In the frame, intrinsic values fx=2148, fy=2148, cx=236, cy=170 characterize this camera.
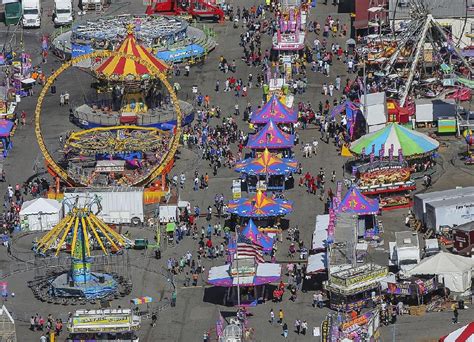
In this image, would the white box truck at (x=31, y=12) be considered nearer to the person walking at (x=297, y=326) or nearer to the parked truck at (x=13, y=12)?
the parked truck at (x=13, y=12)

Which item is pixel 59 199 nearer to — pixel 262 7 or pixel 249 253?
pixel 249 253

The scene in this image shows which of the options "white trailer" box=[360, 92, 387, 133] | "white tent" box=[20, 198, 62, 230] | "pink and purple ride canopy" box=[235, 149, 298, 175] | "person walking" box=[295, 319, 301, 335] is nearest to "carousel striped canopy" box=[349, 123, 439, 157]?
"white trailer" box=[360, 92, 387, 133]

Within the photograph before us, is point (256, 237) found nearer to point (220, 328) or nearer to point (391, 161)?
point (391, 161)

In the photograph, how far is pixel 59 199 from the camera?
476ft

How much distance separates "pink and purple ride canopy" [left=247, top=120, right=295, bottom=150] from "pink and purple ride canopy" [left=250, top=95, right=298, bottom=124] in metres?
4.83

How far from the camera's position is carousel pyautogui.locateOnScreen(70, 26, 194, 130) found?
163 m

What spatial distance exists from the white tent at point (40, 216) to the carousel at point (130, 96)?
21.3 m

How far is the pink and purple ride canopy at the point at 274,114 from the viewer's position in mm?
159500

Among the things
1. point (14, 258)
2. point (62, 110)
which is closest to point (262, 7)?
point (62, 110)

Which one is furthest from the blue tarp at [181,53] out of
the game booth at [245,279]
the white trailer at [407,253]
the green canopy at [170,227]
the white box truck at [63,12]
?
the game booth at [245,279]

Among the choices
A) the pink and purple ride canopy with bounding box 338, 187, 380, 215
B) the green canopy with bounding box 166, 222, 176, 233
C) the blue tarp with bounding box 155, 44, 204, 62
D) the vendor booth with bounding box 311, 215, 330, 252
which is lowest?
the green canopy with bounding box 166, 222, 176, 233

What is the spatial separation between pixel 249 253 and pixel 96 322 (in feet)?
43.0

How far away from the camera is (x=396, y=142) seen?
15125 cm

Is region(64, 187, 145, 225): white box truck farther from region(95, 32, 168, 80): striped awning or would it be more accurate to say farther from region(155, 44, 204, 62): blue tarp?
region(155, 44, 204, 62): blue tarp
